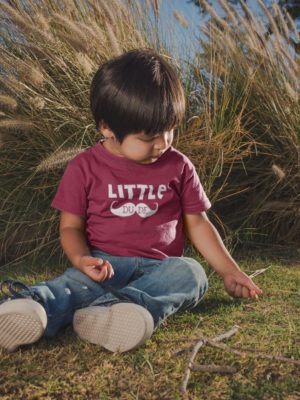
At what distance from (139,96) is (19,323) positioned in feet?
2.39

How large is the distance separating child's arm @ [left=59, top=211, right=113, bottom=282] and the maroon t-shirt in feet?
0.10

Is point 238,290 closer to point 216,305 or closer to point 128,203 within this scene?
point 216,305

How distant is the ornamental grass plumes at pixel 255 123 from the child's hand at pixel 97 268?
1.29 meters

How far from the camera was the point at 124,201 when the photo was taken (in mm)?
2193

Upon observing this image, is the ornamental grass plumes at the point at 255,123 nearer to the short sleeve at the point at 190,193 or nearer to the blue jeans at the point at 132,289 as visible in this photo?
the short sleeve at the point at 190,193

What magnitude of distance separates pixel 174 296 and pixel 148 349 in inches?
10.0

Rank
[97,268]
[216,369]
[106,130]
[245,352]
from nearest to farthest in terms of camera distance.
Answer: [216,369] < [245,352] < [97,268] < [106,130]

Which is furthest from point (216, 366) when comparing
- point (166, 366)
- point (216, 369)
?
point (166, 366)

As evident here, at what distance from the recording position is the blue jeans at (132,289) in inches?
75.2

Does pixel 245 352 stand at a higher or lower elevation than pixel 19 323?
lower

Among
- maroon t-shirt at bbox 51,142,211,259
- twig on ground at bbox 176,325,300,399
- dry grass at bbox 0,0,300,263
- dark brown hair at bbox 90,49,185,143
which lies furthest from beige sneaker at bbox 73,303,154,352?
dry grass at bbox 0,0,300,263

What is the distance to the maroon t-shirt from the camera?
2.19 metres

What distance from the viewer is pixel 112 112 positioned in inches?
80.0

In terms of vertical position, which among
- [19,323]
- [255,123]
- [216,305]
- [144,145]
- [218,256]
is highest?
[144,145]
